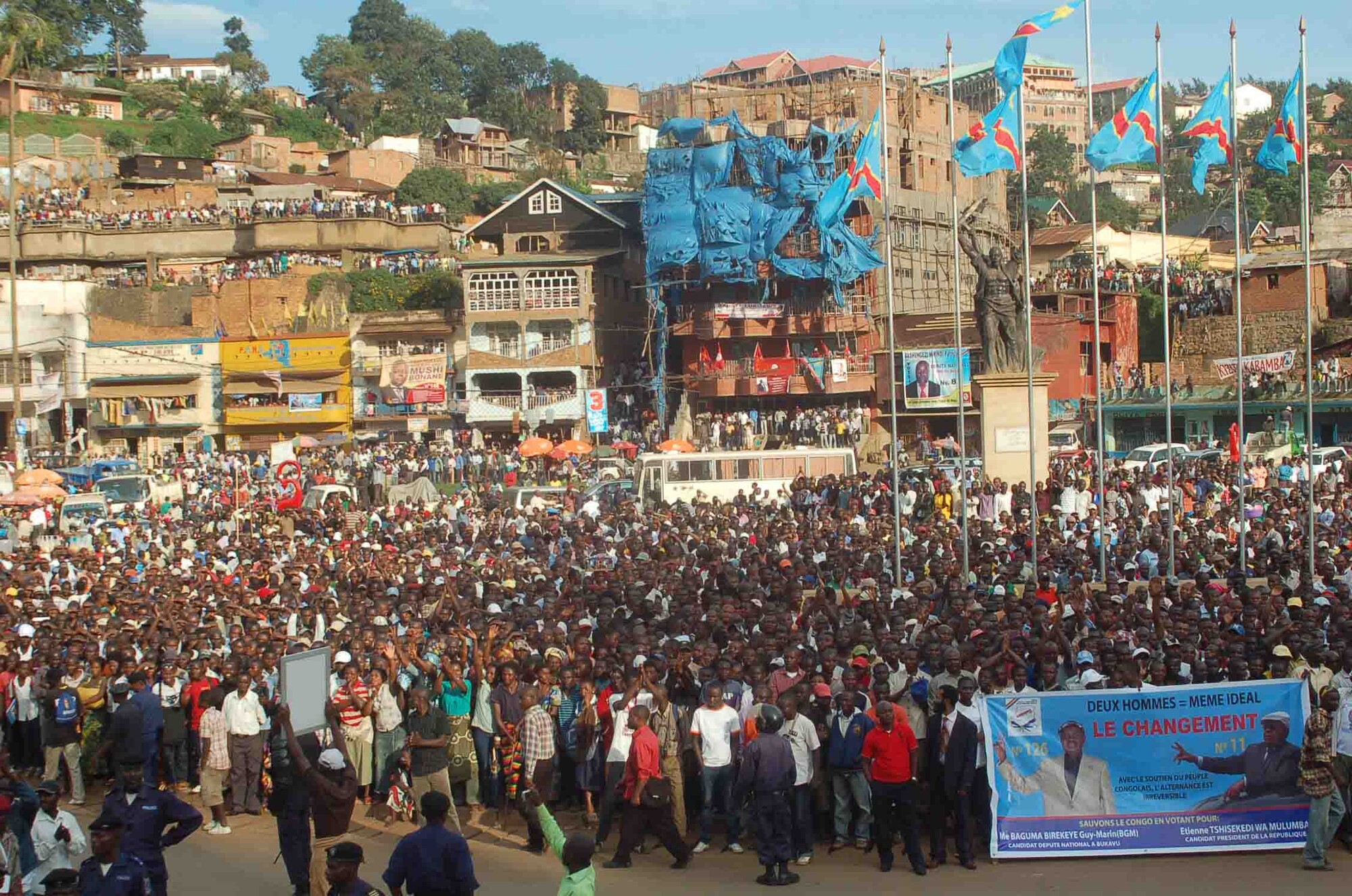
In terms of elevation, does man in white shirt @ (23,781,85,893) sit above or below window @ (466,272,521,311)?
below

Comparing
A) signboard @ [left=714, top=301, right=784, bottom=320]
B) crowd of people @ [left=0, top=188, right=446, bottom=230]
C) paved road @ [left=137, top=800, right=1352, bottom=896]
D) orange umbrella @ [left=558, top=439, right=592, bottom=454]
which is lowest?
paved road @ [left=137, top=800, right=1352, bottom=896]

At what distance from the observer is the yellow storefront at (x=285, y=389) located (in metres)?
55.5

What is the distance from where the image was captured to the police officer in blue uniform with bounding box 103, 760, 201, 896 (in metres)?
8.55

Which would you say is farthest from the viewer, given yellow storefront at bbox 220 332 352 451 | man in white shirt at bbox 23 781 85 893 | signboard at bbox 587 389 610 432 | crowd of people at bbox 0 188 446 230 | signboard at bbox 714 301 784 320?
crowd of people at bbox 0 188 446 230

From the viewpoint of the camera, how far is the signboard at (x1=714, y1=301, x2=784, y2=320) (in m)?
50.3

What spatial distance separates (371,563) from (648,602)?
7.82 m

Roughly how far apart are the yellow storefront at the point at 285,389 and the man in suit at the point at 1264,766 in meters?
46.9

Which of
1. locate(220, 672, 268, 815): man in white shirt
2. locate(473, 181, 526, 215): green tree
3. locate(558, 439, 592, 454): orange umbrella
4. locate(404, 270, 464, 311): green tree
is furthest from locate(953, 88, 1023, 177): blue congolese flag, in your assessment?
locate(473, 181, 526, 215): green tree

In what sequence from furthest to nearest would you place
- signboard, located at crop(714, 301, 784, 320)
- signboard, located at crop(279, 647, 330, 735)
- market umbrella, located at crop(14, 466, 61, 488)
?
signboard, located at crop(714, 301, 784, 320) → market umbrella, located at crop(14, 466, 61, 488) → signboard, located at crop(279, 647, 330, 735)

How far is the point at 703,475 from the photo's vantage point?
3272 centimetres

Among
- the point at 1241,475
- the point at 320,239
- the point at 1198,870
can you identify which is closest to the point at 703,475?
the point at 1241,475

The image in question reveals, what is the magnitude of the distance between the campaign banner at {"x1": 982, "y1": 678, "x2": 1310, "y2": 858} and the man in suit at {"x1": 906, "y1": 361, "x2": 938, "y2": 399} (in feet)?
119

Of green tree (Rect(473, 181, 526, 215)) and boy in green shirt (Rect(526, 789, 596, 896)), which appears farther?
green tree (Rect(473, 181, 526, 215))

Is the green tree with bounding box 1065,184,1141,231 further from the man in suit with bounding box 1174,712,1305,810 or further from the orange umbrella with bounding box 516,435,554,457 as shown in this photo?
the man in suit with bounding box 1174,712,1305,810
